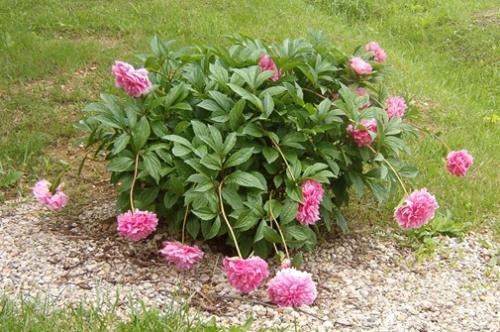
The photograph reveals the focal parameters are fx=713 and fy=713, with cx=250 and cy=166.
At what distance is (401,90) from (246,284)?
12.9ft

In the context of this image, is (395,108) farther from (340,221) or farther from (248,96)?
(248,96)

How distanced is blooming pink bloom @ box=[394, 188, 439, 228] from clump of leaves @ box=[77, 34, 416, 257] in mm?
325

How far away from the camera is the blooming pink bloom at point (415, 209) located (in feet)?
10.1

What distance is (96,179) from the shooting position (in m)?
4.42

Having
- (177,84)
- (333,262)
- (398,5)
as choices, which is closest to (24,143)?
(177,84)

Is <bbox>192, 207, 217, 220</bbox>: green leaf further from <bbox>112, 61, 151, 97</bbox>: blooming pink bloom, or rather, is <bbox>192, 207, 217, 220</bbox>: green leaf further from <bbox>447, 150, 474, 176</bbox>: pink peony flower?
<bbox>447, 150, 474, 176</bbox>: pink peony flower

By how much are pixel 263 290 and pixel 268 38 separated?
3.88m

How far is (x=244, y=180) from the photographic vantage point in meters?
3.16

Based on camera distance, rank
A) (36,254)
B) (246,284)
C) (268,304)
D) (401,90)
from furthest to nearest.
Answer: (401,90), (36,254), (268,304), (246,284)

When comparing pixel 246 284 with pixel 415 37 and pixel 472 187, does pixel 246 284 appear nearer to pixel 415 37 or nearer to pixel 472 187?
pixel 472 187

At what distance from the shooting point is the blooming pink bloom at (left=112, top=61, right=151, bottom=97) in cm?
312

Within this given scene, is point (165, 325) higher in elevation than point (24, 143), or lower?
higher

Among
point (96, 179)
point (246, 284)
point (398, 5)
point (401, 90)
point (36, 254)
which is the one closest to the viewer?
point (246, 284)

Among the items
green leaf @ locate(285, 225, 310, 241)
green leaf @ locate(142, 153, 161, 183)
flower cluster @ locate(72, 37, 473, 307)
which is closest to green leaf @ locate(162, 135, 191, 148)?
flower cluster @ locate(72, 37, 473, 307)
